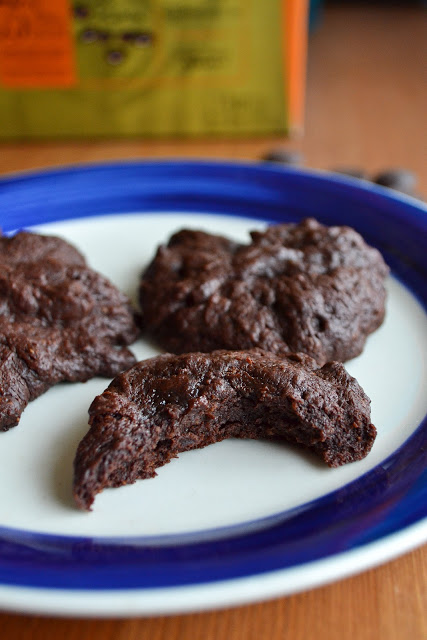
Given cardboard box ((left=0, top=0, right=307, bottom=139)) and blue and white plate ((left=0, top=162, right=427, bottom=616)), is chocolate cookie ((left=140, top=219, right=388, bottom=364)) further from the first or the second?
cardboard box ((left=0, top=0, right=307, bottom=139))

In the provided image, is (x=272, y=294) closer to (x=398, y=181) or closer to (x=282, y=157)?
(x=398, y=181)

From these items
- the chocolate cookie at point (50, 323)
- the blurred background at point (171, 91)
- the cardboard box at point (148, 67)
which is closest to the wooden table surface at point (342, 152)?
the blurred background at point (171, 91)

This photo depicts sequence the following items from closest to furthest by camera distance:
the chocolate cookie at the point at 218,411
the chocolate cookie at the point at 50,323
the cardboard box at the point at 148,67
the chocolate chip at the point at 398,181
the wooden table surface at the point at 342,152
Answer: the wooden table surface at the point at 342,152, the chocolate cookie at the point at 218,411, the chocolate cookie at the point at 50,323, the chocolate chip at the point at 398,181, the cardboard box at the point at 148,67

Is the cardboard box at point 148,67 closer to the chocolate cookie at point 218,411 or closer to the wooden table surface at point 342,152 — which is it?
the wooden table surface at point 342,152

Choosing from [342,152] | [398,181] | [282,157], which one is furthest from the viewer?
[342,152]

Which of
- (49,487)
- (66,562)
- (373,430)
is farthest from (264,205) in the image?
(66,562)

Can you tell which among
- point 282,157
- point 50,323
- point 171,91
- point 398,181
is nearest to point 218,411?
point 50,323
